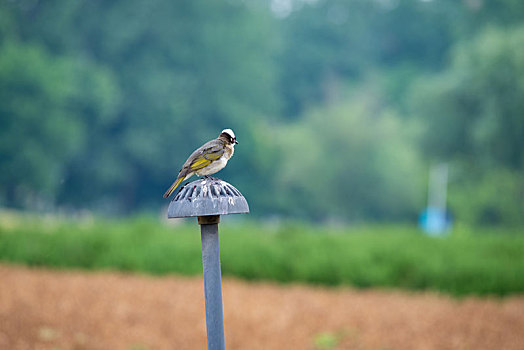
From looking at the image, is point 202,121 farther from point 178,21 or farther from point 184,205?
point 184,205

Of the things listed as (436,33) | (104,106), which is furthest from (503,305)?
(436,33)

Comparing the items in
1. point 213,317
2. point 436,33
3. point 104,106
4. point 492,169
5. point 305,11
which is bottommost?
point 213,317

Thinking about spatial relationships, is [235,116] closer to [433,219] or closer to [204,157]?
[433,219]

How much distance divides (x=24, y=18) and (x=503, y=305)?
32382 mm

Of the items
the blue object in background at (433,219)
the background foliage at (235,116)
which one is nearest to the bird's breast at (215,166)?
the background foliage at (235,116)

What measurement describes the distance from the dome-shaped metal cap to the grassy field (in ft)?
20.5

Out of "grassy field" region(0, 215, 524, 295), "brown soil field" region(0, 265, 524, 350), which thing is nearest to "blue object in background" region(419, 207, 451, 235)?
"grassy field" region(0, 215, 524, 295)

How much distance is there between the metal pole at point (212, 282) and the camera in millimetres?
2771

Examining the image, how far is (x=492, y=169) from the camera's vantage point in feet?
78.0

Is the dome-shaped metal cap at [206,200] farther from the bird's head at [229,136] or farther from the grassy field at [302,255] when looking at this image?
the grassy field at [302,255]

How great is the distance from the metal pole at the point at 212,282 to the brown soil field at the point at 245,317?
3.16 metres

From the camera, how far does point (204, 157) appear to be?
111 inches

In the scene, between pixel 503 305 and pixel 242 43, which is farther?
pixel 242 43

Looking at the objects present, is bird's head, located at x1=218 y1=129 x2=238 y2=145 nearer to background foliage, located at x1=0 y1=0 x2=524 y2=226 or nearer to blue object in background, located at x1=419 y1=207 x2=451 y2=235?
background foliage, located at x1=0 y1=0 x2=524 y2=226
